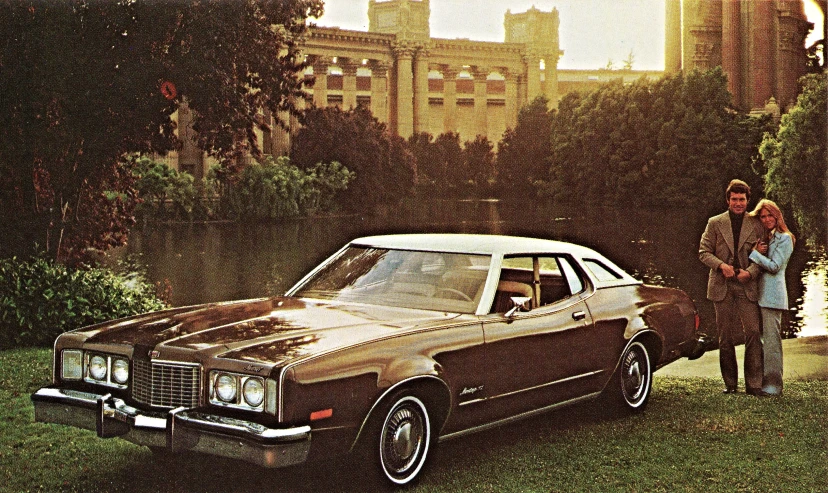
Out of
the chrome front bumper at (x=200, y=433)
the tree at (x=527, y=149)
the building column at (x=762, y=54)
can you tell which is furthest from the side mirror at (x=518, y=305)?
the tree at (x=527, y=149)

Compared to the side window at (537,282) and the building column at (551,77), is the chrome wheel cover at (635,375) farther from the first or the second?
the building column at (551,77)

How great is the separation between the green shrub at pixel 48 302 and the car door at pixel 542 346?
619cm

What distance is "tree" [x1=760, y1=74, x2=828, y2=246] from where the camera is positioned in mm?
34688

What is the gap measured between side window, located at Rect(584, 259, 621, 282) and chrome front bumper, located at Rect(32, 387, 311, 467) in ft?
11.0

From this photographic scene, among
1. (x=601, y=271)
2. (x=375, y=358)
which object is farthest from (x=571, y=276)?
(x=375, y=358)

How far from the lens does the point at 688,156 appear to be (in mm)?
61625

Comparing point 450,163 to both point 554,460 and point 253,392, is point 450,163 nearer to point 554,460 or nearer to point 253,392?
point 554,460

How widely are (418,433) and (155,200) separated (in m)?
53.6

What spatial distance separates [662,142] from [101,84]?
5204cm

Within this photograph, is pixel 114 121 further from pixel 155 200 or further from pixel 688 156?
pixel 688 156

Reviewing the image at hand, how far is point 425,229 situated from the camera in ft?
190

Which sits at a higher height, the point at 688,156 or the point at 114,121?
the point at 688,156

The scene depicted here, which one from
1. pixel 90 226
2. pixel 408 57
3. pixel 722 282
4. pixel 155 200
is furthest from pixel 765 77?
pixel 722 282

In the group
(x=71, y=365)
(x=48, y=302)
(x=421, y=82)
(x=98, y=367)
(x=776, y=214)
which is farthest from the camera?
(x=421, y=82)
